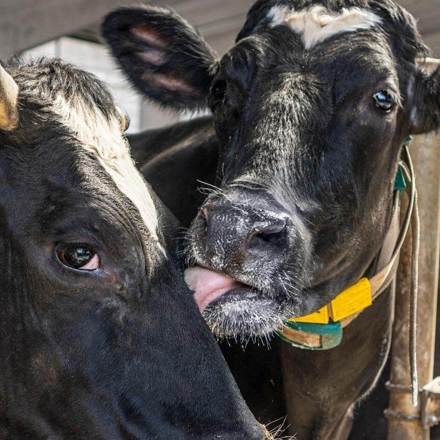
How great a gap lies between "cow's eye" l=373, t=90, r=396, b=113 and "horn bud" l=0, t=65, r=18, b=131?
1.65m

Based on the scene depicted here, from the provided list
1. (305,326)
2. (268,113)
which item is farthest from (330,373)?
(268,113)

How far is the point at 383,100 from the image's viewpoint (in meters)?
4.20

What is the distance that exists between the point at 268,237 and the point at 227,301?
0.92 feet

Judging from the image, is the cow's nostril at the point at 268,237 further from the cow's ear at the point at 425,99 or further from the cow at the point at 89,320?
the cow's ear at the point at 425,99

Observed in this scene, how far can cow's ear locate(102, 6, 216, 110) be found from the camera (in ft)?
16.7

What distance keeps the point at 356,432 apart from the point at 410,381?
0.67 m

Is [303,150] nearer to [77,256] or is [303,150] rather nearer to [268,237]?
[268,237]

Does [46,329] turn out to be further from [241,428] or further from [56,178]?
[241,428]

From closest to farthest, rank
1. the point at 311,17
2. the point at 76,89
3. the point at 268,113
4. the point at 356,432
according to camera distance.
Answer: the point at 76,89 → the point at 268,113 → the point at 311,17 → the point at 356,432

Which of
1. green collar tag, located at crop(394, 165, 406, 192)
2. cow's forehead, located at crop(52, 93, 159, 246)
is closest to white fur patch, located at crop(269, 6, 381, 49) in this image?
green collar tag, located at crop(394, 165, 406, 192)

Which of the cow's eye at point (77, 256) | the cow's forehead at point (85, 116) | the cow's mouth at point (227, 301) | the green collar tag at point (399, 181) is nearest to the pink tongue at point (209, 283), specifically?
the cow's mouth at point (227, 301)

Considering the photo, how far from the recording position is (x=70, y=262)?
9.69 feet

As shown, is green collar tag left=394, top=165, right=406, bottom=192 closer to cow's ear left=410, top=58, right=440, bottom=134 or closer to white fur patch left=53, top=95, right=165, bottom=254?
cow's ear left=410, top=58, right=440, bottom=134

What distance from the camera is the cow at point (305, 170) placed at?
3.72 metres
